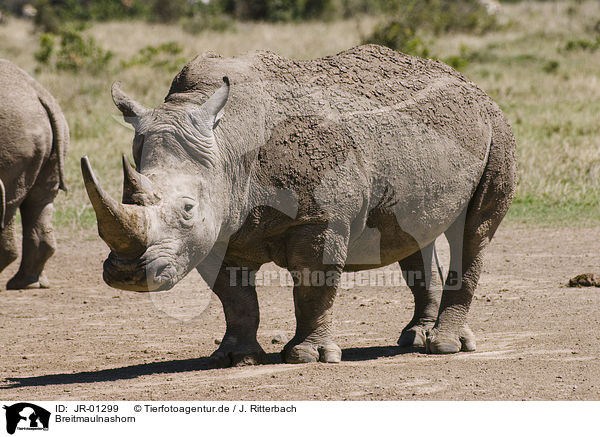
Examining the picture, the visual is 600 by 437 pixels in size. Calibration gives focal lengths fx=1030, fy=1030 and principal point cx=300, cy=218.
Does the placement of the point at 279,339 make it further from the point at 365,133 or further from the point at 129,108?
the point at 129,108

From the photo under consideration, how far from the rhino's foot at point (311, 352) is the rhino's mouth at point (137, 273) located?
145 cm

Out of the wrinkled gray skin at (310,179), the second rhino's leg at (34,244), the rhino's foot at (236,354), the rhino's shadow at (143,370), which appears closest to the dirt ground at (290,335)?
the rhino's shadow at (143,370)

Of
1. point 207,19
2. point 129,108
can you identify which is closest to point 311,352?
point 129,108

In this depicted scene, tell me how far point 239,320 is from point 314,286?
1.91 ft

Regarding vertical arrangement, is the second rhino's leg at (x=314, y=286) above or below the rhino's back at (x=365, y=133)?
below

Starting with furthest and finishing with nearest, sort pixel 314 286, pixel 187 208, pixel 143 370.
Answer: pixel 143 370
pixel 314 286
pixel 187 208

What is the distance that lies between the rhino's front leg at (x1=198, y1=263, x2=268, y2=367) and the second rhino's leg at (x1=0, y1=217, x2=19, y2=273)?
13.6 feet

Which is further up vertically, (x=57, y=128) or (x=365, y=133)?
(x=365, y=133)

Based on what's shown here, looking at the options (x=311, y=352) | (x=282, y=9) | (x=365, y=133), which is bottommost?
(x=311, y=352)

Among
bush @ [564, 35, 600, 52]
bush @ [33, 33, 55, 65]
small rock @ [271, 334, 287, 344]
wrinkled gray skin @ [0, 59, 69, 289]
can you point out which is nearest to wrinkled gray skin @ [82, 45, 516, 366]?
small rock @ [271, 334, 287, 344]

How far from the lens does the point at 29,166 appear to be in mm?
10148

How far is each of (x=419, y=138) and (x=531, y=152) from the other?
9.19 m

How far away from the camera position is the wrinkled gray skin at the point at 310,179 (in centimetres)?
579
